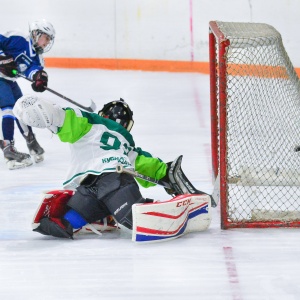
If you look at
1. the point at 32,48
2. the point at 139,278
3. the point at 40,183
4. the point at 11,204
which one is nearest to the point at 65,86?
the point at 32,48

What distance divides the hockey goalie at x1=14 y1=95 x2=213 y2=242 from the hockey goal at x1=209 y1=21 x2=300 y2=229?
261mm

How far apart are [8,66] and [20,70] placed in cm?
12

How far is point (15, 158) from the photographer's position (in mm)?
5273

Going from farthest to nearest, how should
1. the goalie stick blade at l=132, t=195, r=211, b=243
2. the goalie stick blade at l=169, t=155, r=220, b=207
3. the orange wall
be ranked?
the orange wall < the goalie stick blade at l=169, t=155, r=220, b=207 < the goalie stick blade at l=132, t=195, r=211, b=243

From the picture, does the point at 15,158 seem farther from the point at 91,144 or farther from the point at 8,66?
the point at 91,144

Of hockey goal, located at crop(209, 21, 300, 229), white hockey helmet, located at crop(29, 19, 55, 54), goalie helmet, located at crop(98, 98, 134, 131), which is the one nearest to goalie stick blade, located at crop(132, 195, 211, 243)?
hockey goal, located at crop(209, 21, 300, 229)

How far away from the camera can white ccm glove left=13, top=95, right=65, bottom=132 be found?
11.6 feet

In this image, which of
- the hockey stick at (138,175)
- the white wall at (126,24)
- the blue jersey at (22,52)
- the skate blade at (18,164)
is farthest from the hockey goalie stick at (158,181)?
the white wall at (126,24)

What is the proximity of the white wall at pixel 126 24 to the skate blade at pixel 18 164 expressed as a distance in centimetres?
A: 354

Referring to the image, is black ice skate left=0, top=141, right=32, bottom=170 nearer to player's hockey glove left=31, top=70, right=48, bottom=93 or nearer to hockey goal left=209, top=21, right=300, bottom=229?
player's hockey glove left=31, top=70, right=48, bottom=93

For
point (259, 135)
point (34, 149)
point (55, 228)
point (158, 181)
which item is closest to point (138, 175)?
point (158, 181)

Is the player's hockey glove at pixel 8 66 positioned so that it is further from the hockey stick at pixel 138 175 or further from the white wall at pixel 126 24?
the white wall at pixel 126 24

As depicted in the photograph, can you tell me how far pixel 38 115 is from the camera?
353 centimetres

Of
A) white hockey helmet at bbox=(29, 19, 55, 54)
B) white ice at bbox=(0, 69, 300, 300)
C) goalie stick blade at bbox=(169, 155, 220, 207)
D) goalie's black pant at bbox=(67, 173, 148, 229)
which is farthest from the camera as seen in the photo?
white hockey helmet at bbox=(29, 19, 55, 54)
